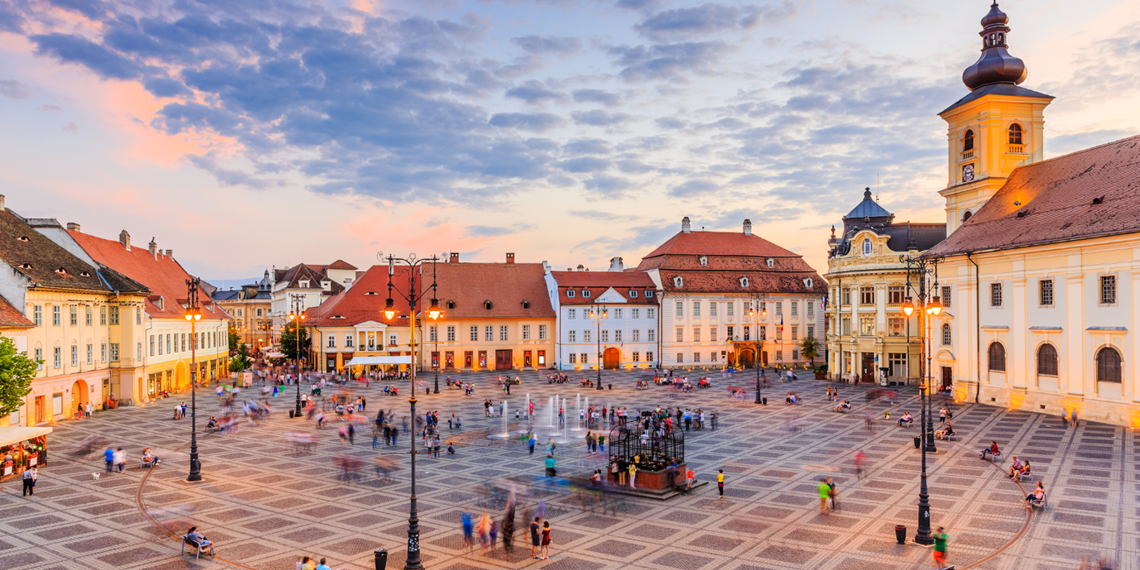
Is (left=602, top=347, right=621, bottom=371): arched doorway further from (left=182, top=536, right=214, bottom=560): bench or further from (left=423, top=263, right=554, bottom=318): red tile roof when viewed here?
(left=182, top=536, right=214, bottom=560): bench

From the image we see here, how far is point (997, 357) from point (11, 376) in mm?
56415

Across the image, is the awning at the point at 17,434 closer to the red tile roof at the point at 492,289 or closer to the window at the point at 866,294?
the red tile roof at the point at 492,289

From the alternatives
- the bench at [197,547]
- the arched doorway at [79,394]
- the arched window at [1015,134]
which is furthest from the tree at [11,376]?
the arched window at [1015,134]

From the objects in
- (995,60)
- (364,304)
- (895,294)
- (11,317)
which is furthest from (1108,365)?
(364,304)

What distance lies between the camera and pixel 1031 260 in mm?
43250

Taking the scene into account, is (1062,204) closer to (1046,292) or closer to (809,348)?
(1046,292)

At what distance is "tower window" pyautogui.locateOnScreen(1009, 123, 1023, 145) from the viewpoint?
2098 inches

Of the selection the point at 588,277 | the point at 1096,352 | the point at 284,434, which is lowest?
the point at 284,434

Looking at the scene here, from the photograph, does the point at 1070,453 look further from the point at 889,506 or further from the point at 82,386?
the point at 82,386

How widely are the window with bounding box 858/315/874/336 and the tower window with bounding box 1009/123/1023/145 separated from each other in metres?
17.7

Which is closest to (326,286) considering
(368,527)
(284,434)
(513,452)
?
(284,434)

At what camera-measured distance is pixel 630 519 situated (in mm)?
22188

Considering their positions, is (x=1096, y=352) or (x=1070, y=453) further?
(x=1096, y=352)

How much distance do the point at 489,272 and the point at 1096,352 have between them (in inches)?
2256
